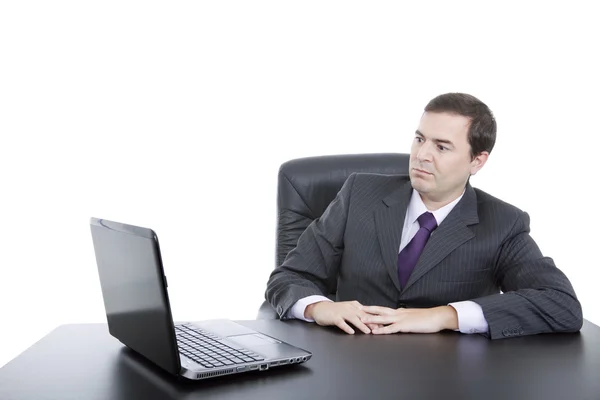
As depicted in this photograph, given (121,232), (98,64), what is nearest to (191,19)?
(98,64)

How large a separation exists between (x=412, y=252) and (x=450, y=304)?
0.47 m

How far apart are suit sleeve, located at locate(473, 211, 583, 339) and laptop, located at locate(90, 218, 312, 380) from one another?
626 millimetres

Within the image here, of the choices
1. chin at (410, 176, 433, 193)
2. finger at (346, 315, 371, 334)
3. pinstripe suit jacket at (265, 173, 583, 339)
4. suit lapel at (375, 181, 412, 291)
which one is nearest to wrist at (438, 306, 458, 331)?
pinstripe suit jacket at (265, 173, 583, 339)

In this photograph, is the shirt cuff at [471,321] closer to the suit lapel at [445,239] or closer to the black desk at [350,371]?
the black desk at [350,371]

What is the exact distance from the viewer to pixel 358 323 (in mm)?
1822

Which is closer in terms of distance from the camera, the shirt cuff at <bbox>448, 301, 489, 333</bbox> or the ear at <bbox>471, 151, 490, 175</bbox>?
the shirt cuff at <bbox>448, 301, 489, 333</bbox>

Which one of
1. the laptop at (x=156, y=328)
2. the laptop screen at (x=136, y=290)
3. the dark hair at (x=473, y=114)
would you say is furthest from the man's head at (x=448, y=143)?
the laptop screen at (x=136, y=290)

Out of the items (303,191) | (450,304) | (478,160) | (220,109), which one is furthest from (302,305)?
(220,109)

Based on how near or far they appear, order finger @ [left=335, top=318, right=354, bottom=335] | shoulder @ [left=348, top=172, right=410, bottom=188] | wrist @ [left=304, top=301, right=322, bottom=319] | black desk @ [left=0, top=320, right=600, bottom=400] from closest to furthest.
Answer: black desk @ [left=0, top=320, right=600, bottom=400], finger @ [left=335, top=318, right=354, bottom=335], wrist @ [left=304, top=301, right=322, bottom=319], shoulder @ [left=348, top=172, right=410, bottom=188]

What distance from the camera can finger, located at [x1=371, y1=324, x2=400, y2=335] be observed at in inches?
70.9

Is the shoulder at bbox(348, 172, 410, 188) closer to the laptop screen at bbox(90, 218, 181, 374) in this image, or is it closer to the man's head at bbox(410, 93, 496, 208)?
the man's head at bbox(410, 93, 496, 208)

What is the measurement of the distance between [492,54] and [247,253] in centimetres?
178

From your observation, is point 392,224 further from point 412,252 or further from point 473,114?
point 473,114

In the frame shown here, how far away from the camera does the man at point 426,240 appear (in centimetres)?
224
